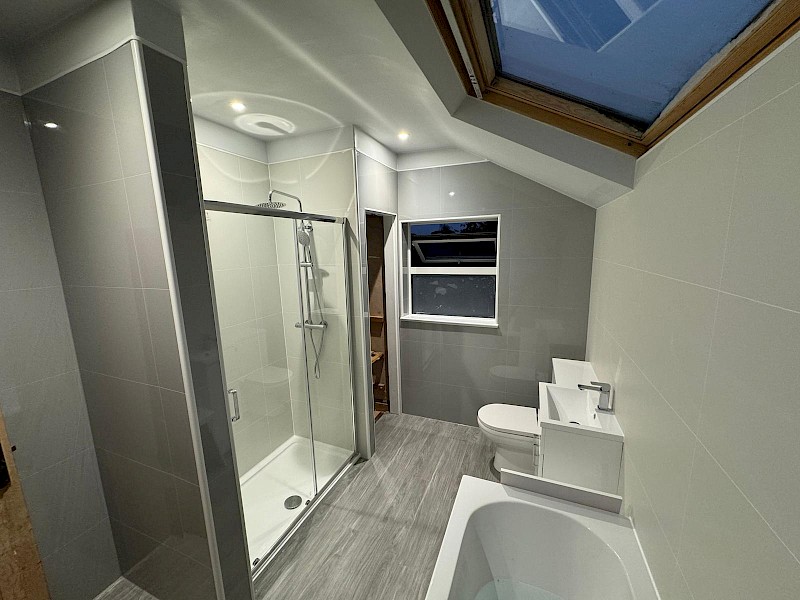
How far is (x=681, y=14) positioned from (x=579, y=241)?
1.79m

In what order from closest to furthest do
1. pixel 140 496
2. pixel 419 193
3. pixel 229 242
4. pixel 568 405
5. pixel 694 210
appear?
pixel 694 210, pixel 140 496, pixel 568 405, pixel 229 242, pixel 419 193

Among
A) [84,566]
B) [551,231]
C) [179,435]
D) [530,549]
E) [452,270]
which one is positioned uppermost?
[551,231]

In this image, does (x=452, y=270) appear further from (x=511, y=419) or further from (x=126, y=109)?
(x=126, y=109)

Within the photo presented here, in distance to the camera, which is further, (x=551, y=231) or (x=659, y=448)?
(x=551, y=231)

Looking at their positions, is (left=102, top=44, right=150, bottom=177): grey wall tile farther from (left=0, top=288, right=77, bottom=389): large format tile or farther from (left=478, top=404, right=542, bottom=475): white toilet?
(left=478, top=404, right=542, bottom=475): white toilet

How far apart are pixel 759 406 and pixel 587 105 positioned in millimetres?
1144

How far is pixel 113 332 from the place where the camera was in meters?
1.31

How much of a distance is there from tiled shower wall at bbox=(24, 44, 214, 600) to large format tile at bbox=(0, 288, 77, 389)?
0.15 feet

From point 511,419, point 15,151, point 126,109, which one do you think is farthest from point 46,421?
point 511,419

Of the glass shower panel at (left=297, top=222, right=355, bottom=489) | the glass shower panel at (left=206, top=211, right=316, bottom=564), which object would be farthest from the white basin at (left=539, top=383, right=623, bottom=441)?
the glass shower panel at (left=206, top=211, right=316, bottom=564)

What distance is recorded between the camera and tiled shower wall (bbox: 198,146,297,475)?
200 centimetres

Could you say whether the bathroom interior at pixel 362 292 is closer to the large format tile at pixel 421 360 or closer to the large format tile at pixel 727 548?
the large format tile at pixel 727 548

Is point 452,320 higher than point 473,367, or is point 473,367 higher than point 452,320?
point 452,320

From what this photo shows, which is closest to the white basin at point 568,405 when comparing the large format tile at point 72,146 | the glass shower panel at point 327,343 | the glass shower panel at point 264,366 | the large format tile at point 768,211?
the large format tile at point 768,211
